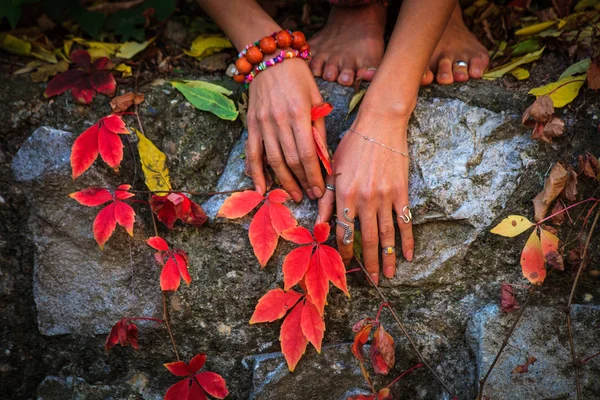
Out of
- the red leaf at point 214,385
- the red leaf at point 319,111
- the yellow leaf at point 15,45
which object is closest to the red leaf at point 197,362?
the red leaf at point 214,385

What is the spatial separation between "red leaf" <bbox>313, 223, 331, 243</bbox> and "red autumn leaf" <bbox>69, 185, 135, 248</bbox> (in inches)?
17.1

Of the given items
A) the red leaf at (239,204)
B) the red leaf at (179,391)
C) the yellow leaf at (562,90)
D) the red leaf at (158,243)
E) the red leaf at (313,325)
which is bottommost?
the red leaf at (179,391)

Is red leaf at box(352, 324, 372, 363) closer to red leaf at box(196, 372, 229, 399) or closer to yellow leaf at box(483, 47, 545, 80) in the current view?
red leaf at box(196, 372, 229, 399)

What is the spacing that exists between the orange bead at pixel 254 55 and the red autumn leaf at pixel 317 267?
477 mm

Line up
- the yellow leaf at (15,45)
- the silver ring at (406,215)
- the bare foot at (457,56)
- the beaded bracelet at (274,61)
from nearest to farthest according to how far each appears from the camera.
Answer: the silver ring at (406,215) < the beaded bracelet at (274,61) < the bare foot at (457,56) < the yellow leaf at (15,45)

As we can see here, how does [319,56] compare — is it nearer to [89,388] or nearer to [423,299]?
[423,299]

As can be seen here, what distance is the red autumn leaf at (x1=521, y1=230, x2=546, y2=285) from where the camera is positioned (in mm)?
1202

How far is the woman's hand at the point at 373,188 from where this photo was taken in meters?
1.23

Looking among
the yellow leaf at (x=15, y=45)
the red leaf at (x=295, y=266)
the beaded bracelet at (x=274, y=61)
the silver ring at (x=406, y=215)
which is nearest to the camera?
the red leaf at (x=295, y=266)

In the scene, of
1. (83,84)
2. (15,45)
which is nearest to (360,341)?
(83,84)

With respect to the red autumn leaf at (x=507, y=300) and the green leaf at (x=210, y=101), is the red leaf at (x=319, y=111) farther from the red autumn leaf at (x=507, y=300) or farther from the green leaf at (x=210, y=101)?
the red autumn leaf at (x=507, y=300)

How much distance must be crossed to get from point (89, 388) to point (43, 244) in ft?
1.29

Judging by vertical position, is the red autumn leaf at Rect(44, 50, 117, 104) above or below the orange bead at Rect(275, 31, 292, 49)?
below

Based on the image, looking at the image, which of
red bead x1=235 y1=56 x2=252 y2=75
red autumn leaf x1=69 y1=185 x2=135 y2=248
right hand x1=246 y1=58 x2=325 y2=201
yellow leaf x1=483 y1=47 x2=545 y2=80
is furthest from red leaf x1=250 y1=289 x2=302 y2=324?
yellow leaf x1=483 y1=47 x2=545 y2=80
